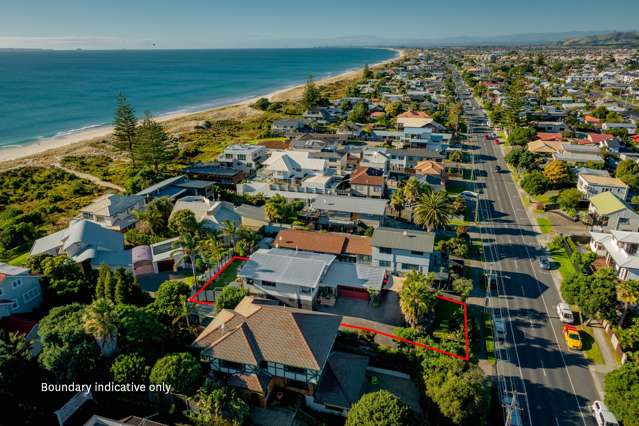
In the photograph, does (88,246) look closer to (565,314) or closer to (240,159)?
(240,159)

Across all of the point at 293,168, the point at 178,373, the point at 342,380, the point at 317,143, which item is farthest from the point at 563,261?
the point at 317,143

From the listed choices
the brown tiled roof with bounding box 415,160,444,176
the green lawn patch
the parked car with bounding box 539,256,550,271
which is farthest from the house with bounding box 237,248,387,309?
the brown tiled roof with bounding box 415,160,444,176

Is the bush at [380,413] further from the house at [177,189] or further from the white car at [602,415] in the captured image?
the house at [177,189]

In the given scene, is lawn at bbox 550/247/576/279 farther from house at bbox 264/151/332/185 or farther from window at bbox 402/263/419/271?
house at bbox 264/151/332/185

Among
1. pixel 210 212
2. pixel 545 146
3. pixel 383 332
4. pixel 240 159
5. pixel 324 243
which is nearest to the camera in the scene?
pixel 383 332

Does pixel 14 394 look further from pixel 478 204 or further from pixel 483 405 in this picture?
pixel 478 204

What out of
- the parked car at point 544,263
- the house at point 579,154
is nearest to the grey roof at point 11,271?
the parked car at point 544,263
